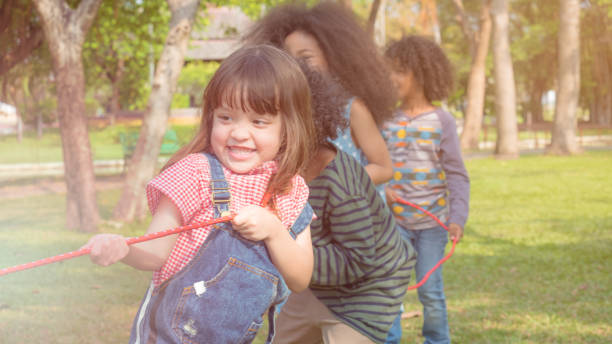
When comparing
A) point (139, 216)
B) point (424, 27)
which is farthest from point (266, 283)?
point (424, 27)

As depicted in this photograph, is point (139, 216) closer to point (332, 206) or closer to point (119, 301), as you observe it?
point (119, 301)

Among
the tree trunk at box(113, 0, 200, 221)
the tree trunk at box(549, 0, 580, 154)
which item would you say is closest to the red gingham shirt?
the tree trunk at box(113, 0, 200, 221)

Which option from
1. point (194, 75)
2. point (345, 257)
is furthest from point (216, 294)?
point (194, 75)

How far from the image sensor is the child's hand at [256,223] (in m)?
1.78

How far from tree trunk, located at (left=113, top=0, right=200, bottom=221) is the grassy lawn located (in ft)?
1.70

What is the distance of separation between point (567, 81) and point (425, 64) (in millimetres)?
19518

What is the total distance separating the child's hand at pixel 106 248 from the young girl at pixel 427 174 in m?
2.50

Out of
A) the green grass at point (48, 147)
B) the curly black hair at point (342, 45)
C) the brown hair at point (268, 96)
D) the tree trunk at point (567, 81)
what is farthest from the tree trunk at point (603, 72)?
the brown hair at point (268, 96)

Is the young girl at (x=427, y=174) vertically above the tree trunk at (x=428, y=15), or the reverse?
the tree trunk at (x=428, y=15)

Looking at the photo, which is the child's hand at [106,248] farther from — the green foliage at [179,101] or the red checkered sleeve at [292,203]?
the green foliage at [179,101]

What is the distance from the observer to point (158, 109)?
1006 centimetres

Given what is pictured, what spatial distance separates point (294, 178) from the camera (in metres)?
2.05

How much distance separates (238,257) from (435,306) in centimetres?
252

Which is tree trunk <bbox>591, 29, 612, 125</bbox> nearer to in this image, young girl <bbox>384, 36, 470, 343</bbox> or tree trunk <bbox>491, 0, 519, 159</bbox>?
tree trunk <bbox>491, 0, 519, 159</bbox>
